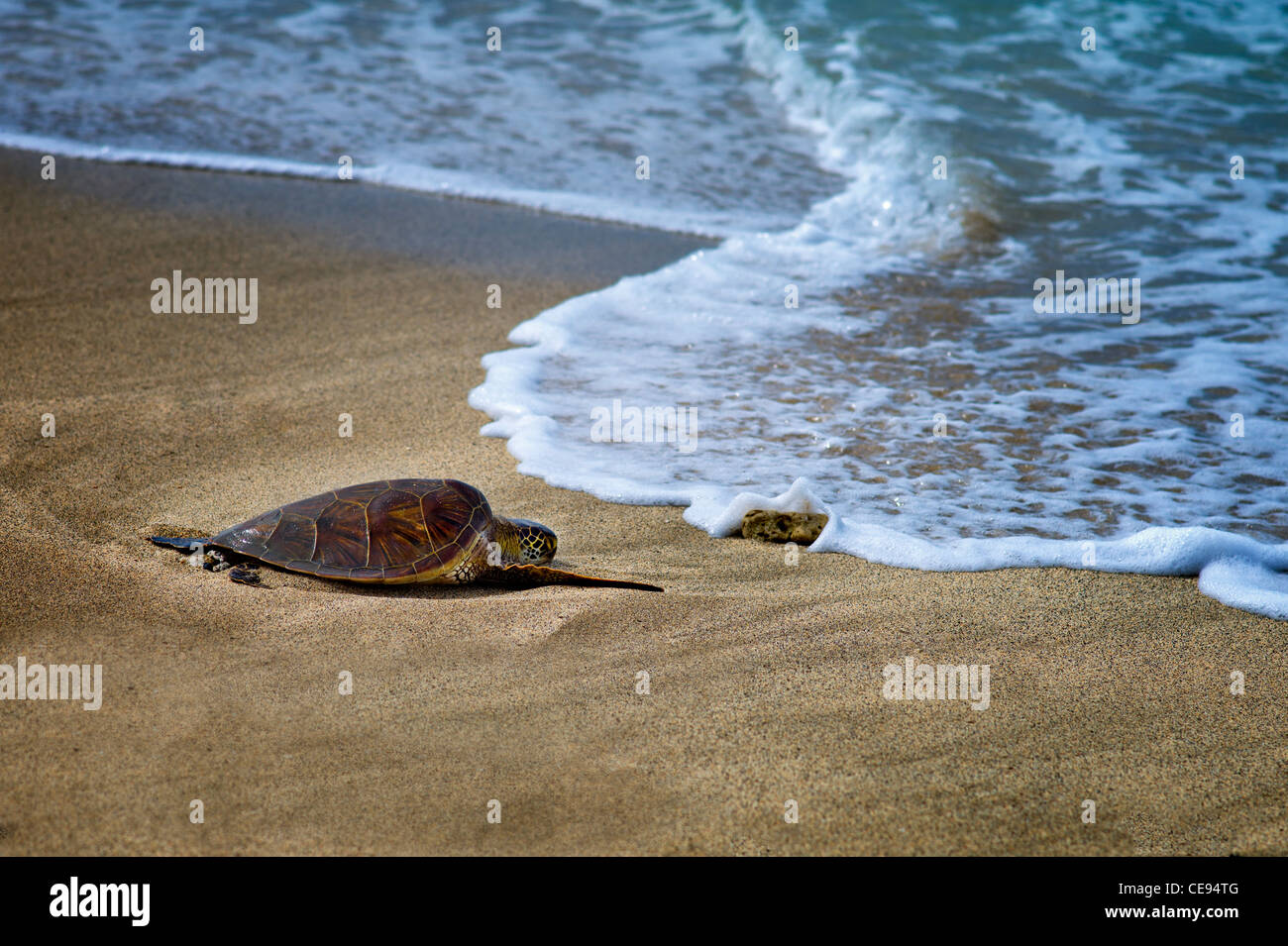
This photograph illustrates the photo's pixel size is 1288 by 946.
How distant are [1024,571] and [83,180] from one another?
6.70m

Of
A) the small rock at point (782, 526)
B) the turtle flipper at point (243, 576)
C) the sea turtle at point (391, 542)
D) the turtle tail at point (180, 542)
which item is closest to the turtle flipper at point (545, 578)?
the sea turtle at point (391, 542)

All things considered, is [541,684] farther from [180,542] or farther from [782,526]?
[180,542]

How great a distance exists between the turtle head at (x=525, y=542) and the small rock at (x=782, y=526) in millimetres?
801

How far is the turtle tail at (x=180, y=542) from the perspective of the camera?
3.44 metres

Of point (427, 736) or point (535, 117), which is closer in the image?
point (427, 736)

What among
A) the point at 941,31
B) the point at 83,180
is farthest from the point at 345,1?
the point at 941,31

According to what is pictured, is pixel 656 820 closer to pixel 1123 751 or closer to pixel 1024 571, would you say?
pixel 1123 751

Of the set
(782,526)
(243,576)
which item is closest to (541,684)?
(243,576)

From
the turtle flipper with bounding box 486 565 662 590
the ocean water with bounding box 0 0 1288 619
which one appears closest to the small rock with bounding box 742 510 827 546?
the ocean water with bounding box 0 0 1288 619

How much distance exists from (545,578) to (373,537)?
0.59 metres

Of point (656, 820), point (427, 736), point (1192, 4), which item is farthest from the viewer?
point (1192, 4)

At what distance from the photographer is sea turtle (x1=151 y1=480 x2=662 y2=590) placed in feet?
11.0

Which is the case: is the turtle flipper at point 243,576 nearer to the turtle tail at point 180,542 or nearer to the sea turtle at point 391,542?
the sea turtle at point 391,542

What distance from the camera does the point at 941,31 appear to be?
39.5 feet
